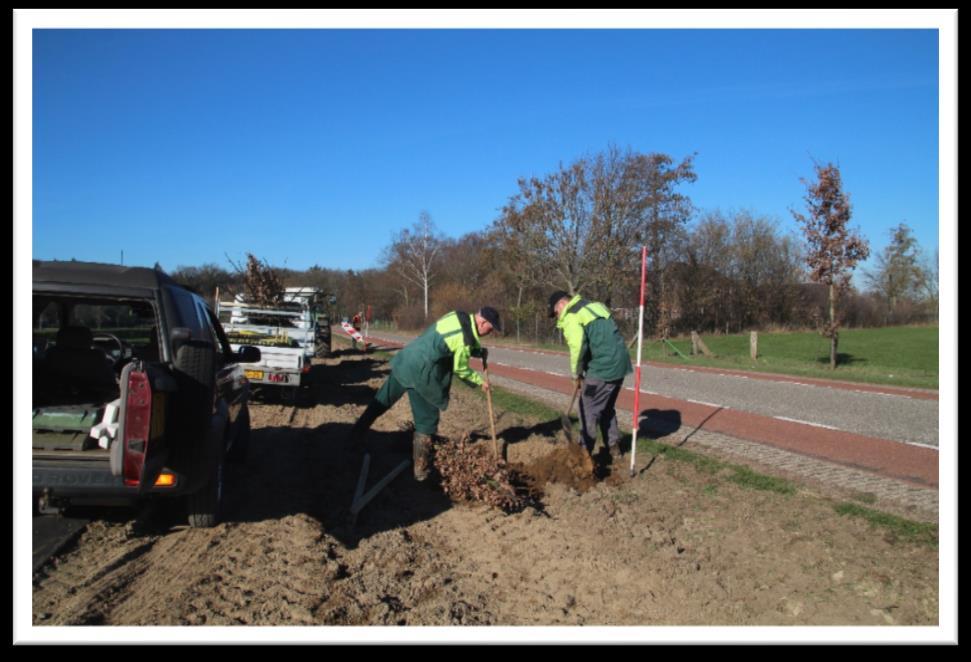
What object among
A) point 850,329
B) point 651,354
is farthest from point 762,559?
point 850,329

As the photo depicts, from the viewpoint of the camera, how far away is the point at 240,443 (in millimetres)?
7340

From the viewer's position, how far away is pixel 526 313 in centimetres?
3969

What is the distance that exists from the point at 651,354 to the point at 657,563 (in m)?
26.5

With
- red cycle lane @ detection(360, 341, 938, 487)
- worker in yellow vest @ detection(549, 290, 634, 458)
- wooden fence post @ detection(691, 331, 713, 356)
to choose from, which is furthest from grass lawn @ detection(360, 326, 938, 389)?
worker in yellow vest @ detection(549, 290, 634, 458)

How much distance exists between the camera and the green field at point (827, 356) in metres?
20.8

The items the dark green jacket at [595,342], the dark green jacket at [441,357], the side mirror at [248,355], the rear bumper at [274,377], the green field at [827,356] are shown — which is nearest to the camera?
the side mirror at [248,355]

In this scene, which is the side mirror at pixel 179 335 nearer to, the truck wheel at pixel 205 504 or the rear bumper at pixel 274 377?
the truck wheel at pixel 205 504

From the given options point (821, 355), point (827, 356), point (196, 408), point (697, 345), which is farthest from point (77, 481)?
point (821, 355)

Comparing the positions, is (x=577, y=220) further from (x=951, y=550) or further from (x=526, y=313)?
(x=951, y=550)

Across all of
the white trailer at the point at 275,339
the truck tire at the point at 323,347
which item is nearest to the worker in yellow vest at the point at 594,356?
the white trailer at the point at 275,339

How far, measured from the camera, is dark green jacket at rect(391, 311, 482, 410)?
6.98 m

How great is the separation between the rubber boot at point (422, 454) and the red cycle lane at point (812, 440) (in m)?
4.64

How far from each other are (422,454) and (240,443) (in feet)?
6.25

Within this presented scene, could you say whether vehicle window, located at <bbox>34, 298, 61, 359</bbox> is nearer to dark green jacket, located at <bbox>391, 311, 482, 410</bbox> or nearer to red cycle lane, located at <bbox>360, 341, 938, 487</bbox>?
dark green jacket, located at <bbox>391, 311, 482, 410</bbox>
